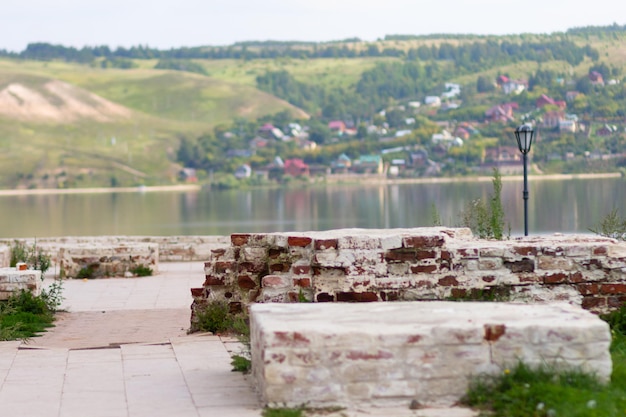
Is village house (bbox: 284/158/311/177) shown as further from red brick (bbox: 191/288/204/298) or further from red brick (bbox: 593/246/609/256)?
red brick (bbox: 593/246/609/256)

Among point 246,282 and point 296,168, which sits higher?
point 296,168

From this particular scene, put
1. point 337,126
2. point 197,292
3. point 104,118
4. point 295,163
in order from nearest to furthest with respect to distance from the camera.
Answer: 1. point 197,292
2. point 295,163
3. point 104,118
4. point 337,126

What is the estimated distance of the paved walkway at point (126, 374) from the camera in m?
6.58

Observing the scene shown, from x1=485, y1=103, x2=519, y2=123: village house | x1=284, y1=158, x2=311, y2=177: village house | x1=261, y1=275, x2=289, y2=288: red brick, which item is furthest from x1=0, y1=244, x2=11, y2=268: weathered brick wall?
x1=485, y1=103, x2=519, y2=123: village house

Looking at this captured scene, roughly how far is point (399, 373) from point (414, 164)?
14171 centimetres

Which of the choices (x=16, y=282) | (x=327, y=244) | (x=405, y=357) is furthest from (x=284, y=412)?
(x=16, y=282)

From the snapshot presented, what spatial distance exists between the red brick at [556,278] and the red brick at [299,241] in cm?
175

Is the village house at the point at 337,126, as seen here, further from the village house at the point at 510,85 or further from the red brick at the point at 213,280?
the red brick at the point at 213,280

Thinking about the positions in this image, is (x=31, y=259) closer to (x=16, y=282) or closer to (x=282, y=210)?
(x=16, y=282)

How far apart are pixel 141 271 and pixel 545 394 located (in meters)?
13.4

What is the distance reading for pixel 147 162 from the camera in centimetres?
14388

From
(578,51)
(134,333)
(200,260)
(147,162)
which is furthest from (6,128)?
(134,333)

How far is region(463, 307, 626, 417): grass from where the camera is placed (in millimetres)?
5887

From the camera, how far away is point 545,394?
239 inches
